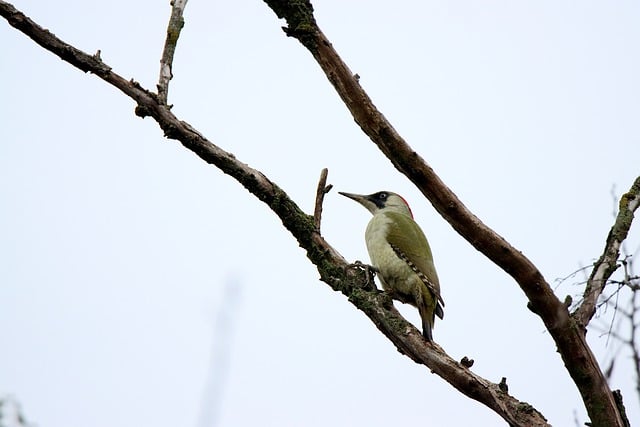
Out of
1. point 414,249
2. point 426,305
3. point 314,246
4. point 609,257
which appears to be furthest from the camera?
point 414,249

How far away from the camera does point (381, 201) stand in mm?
8016

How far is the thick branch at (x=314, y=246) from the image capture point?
435 centimetres

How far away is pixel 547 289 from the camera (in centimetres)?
386

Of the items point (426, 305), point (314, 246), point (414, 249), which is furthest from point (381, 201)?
point (314, 246)

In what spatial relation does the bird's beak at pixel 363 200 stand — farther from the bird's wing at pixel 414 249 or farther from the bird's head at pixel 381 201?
the bird's wing at pixel 414 249

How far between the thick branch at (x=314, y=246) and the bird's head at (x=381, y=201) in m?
2.89

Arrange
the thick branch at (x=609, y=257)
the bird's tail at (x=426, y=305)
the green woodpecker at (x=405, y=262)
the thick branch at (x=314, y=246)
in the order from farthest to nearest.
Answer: the green woodpecker at (x=405, y=262) < the bird's tail at (x=426, y=305) < the thick branch at (x=314, y=246) < the thick branch at (x=609, y=257)

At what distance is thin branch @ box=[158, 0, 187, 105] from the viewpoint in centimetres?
460

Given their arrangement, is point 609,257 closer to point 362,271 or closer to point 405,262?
point 362,271

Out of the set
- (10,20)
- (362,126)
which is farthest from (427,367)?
(10,20)

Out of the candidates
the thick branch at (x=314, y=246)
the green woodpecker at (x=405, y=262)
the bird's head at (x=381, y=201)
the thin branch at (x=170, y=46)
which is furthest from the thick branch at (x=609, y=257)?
the bird's head at (x=381, y=201)

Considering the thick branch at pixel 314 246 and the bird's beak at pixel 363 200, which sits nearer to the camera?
the thick branch at pixel 314 246

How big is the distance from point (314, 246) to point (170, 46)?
63.1 inches

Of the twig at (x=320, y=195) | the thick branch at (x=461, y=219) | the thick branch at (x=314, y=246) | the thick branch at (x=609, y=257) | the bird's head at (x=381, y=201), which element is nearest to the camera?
the thick branch at (x=461, y=219)
